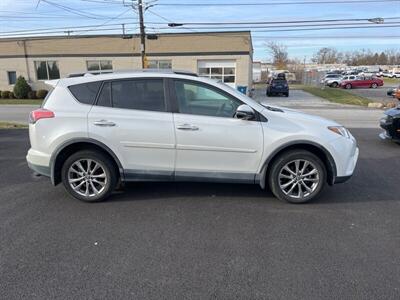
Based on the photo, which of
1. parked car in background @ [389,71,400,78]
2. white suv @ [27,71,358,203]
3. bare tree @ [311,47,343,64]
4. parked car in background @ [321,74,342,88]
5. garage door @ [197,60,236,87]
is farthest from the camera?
bare tree @ [311,47,343,64]

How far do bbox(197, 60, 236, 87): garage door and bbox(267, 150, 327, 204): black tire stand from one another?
2464 cm

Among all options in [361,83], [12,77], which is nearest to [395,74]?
[361,83]

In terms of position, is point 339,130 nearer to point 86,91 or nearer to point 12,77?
point 86,91

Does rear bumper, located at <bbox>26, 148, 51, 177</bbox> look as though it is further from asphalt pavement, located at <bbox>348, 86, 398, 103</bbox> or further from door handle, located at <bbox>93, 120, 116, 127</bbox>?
asphalt pavement, located at <bbox>348, 86, 398, 103</bbox>

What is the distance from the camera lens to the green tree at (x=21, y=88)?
2928cm

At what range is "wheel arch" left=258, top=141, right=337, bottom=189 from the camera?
450cm

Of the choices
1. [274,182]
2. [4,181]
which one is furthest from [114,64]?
[274,182]

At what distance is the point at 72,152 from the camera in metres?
4.73

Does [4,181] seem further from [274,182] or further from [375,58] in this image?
[375,58]

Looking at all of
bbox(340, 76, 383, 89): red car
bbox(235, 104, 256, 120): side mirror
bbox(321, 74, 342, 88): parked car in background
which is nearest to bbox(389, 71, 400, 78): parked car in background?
bbox(321, 74, 342, 88): parked car in background

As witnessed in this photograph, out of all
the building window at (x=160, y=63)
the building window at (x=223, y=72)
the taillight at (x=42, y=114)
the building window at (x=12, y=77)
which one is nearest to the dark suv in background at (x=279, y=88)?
the building window at (x=223, y=72)

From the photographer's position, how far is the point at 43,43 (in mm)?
30688

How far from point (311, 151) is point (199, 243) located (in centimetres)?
204

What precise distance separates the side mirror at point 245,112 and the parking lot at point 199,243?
45.8 inches
